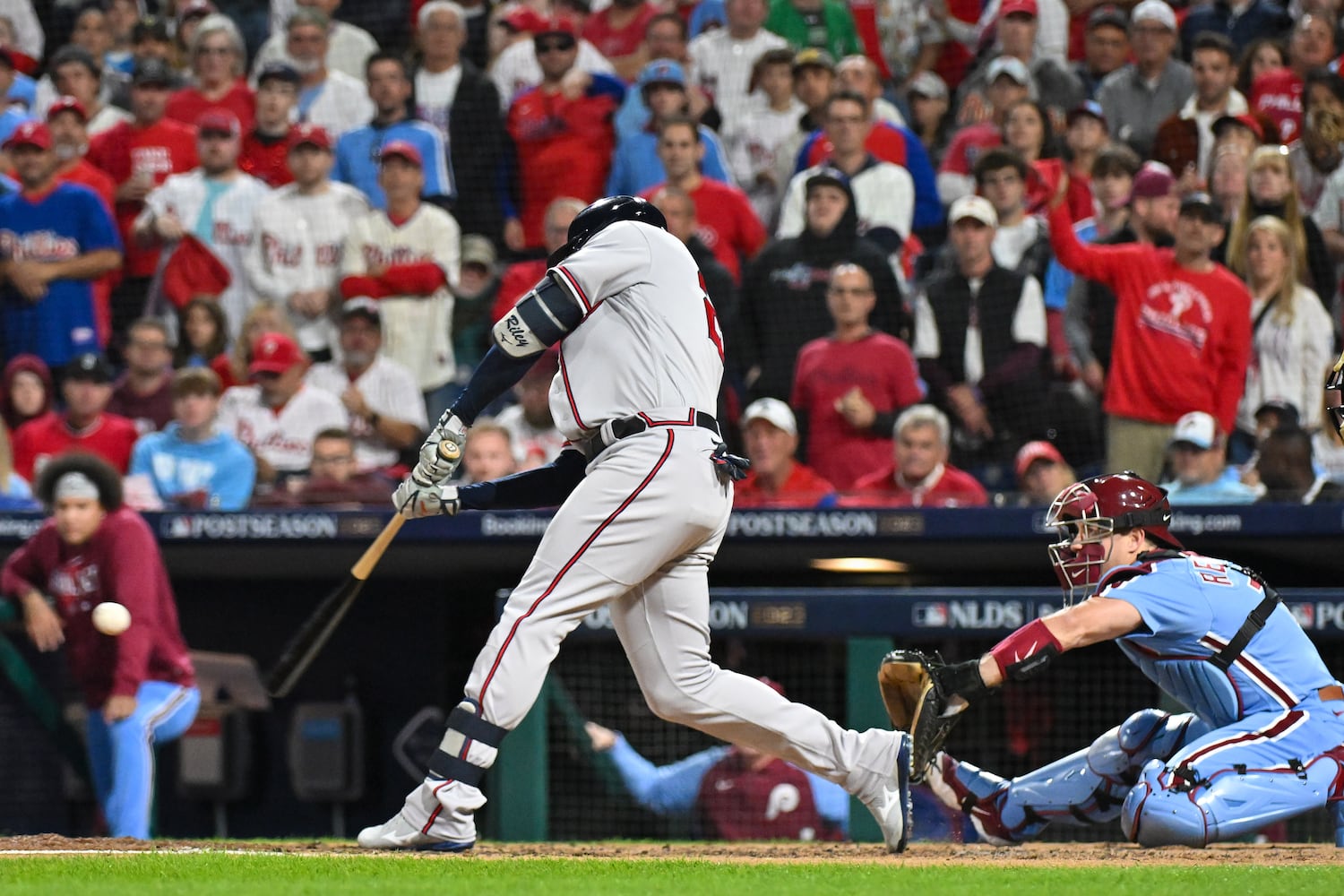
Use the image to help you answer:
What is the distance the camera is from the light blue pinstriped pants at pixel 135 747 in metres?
6.62

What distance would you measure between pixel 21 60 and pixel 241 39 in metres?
1.45

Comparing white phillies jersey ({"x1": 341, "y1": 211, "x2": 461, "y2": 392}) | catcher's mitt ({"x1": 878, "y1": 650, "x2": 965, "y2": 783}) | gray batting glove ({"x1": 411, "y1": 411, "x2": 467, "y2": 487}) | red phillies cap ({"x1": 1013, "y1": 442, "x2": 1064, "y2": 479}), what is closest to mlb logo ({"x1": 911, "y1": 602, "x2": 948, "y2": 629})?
red phillies cap ({"x1": 1013, "y1": 442, "x2": 1064, "y2": 479})

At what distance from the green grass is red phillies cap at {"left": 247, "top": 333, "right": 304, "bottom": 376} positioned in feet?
14.2

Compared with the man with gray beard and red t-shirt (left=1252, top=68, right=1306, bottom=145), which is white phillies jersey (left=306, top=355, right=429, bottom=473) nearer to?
the man with gray beard

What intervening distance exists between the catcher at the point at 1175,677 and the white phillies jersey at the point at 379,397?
442 cm

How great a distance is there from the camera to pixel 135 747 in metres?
6.71

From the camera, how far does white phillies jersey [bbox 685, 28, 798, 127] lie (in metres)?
10.4

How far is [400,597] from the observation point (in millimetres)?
8102

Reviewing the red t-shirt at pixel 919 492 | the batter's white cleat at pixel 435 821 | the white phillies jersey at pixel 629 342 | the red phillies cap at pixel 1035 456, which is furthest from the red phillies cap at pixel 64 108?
the batter's white cleat at pixel 435 821

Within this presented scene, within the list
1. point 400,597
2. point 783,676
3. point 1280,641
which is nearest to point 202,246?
point 400,597

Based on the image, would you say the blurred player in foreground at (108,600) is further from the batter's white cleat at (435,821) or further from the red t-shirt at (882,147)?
the red t-shirt at (882,147)

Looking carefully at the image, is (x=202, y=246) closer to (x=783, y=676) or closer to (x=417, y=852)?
(x=783, y=676)

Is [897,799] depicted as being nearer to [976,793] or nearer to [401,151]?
[976,793]

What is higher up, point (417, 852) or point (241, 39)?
point (241, 39)
